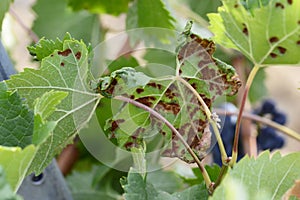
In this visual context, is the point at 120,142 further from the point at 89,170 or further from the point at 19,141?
the point at 89,170

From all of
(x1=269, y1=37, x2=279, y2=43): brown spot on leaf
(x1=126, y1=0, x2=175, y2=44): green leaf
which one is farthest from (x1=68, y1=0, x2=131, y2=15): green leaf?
(x1=269, y1=37, x2=279, y2=43): brown spot on leaf

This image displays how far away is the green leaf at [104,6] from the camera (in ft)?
2.87

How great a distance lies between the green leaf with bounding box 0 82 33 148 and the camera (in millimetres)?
450

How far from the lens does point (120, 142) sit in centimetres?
49

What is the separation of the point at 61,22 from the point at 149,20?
0.26 metres

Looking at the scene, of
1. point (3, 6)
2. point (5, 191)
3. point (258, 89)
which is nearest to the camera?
point (5, 191)

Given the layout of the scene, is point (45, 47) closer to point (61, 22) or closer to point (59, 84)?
point (59, 84)

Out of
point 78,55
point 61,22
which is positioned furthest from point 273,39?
point 61,22

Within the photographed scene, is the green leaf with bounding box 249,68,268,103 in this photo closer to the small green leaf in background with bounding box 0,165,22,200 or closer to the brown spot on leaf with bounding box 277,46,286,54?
the brown spot on leaf with bounding box 277,46,286,54

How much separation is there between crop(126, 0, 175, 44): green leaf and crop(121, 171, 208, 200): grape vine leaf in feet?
1.07

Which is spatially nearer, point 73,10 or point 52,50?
point 52,50

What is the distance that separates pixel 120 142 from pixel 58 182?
4.8 inches

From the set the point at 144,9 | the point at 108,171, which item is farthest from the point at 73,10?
the point at 108,171

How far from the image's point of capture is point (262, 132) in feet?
3.20
